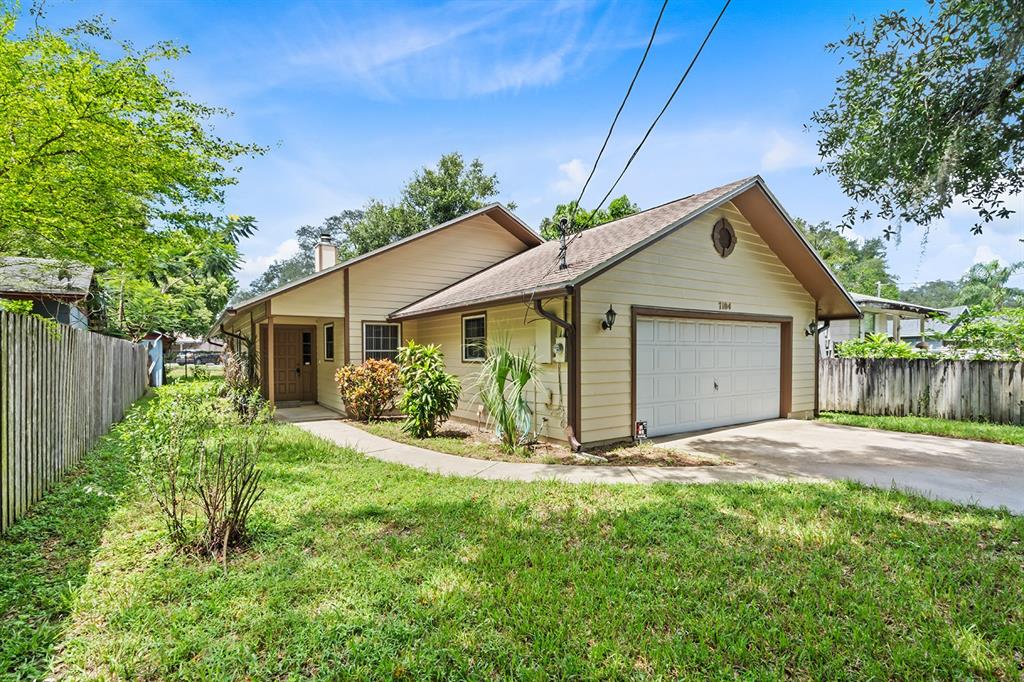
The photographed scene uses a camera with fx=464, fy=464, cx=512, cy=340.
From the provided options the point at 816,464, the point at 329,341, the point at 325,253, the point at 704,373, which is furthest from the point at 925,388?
the point at 325,253

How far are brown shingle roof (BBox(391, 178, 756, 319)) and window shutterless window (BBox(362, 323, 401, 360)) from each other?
79cm

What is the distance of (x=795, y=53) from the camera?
6.19 meters

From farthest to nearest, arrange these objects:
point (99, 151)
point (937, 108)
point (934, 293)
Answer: point (934, 293)
point (99, 151)
point (937, 108)

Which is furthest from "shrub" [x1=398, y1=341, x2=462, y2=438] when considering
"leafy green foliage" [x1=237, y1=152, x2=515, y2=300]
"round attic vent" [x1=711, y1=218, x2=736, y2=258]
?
"leafy green foliage" [x1=237, y1=152, x2=515, y2=300]

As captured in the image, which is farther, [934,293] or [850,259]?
[934,293]

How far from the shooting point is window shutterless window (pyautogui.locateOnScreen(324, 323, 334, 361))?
1305 cm

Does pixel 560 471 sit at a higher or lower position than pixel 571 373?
lower

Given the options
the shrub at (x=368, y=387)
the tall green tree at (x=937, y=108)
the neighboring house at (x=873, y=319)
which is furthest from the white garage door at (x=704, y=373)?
the neighboring house at (x=873, y=319)

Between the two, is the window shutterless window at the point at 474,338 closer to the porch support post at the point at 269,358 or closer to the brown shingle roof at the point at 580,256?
the brown shingle roof at the point at 580,256

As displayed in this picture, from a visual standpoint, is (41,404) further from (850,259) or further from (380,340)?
(850,259)

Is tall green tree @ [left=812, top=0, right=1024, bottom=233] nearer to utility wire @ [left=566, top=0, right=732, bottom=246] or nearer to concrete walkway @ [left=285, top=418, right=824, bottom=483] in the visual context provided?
utility wire @ [left=566, top=0, right=732, bottom=246]

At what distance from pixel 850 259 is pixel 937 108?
4180 cm

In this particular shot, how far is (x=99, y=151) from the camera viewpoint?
5.29 m

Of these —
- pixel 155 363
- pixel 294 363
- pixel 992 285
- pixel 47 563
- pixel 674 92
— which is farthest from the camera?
pixel 992 285
